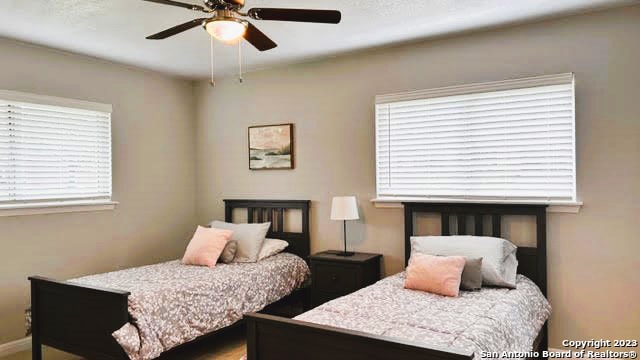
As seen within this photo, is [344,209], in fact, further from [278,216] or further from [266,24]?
[266,24]

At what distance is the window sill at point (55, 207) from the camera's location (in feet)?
11.8

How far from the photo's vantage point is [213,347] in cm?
383

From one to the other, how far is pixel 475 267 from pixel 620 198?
1128mm

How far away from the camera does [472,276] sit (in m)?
3.08

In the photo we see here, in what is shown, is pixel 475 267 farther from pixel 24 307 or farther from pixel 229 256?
pixel 24 307

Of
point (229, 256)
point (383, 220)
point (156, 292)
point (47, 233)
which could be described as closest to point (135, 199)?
point (47, 233)

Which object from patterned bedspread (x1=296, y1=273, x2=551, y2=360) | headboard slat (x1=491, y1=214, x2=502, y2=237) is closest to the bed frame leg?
patterned bedspread (x1=296, y1=273, x2=551, y2=360)

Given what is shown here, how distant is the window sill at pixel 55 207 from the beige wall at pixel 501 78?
1288mm

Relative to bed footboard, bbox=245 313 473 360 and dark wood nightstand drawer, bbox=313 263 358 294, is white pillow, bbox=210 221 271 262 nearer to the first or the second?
dark wood nightstand drawer, bbox=313 263 358 294

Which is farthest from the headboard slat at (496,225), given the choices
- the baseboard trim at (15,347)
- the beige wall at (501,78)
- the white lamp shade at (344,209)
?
the baseboard trim at (15,347)

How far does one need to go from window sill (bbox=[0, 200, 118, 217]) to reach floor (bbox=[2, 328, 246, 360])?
1.12 metres

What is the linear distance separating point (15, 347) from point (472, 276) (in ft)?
11.7

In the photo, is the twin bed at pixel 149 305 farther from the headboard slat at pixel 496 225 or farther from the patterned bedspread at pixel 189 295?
the headboard slat at pixel 496 225

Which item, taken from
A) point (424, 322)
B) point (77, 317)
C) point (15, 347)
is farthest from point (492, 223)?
point (15, 347)
